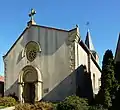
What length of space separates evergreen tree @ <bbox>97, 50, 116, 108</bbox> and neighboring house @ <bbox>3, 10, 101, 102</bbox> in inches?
162

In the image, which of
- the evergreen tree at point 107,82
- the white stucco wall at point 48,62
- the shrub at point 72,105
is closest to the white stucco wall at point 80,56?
the white stucco wall at point 48,62

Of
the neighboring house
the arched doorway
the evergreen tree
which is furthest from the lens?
the arched doorway

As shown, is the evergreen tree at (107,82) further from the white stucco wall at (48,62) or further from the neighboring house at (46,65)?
the white stucco wall at (48,62)

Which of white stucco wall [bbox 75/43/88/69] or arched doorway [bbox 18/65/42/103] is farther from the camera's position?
arched doorway [bbox 18/65/42/103]

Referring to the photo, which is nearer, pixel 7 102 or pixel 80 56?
pixel 7 102

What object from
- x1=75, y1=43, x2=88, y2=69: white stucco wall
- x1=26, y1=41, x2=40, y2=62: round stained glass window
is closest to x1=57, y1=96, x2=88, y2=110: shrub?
x1=75, y1=43, x2=88, y2=69: white stucco wall

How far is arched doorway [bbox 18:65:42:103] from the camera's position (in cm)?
3431

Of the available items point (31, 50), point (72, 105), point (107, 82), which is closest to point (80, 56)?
point (31, 50)

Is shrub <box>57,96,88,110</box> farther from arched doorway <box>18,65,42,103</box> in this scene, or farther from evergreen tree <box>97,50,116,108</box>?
arched doorway <box>18,65,42,103</box>

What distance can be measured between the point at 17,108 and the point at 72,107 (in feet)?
22.4

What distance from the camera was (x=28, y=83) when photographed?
35.5 m

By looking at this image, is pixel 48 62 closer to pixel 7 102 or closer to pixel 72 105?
pixel 7 102

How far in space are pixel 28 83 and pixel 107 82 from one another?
37.4 feet

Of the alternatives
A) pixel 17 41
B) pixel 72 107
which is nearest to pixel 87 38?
pixel 17 41
